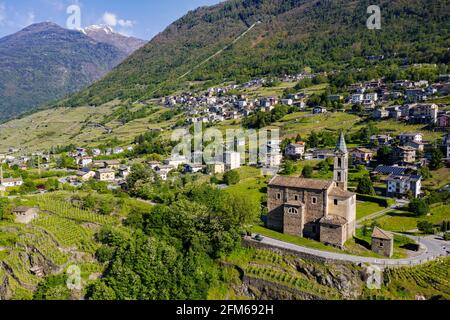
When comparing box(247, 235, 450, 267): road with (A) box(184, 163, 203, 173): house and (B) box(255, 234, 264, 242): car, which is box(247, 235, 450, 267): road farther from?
(A) box(184, 163, 203, 173): house

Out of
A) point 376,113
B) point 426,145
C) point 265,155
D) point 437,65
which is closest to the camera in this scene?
point 426,145

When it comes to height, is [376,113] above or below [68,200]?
above

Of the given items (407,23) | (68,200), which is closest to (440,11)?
(407,23)

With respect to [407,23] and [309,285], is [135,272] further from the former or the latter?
[407,23]

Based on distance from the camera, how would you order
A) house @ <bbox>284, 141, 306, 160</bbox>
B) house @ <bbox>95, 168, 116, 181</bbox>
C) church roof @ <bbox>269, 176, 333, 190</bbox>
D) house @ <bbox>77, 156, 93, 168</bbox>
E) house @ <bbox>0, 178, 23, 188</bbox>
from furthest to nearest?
house @ <bbox>77, 156, 93, 168</bbox> → house @ <bbox>284, 141, 306, 160</bbox> → house @ <bbox>95, 168, 116, 181</bbox> → house @ <bbox>0, 178, 23, 188</bbox> → church roof @ <bbox>269, 176, 333, 190</bbox>

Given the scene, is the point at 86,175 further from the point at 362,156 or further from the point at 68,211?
the point at 362,156

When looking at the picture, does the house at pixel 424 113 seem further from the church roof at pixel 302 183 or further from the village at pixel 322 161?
the church roof at pixel 302 183

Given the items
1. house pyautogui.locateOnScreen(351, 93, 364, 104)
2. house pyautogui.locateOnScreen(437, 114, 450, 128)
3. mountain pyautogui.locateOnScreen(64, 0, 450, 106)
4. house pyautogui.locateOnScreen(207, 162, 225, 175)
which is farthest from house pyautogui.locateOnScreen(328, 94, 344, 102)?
house pyautogui.locateOnScreen(207, 162, 225, 175)
